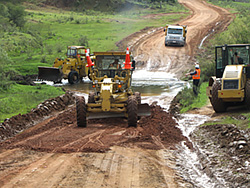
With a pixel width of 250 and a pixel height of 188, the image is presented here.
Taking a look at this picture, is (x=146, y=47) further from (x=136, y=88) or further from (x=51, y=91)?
(x=51, y=91)

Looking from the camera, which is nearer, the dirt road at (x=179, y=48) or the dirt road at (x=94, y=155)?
the dirt road at (x=94, y=155)

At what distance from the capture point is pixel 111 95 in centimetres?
1563

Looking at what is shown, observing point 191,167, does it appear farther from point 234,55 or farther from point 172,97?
point 172,97

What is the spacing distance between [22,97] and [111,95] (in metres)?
8.02

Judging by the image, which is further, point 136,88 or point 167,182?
point 136,88

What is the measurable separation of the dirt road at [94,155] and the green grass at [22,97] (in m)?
1.63

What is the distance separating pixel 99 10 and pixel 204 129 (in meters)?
67.9

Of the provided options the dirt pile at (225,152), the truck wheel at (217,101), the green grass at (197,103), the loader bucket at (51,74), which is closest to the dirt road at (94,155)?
the dirt pile at (225,152)

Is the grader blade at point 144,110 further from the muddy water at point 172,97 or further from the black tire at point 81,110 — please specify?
the black tire at point 81,110

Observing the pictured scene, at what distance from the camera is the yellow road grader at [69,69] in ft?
101

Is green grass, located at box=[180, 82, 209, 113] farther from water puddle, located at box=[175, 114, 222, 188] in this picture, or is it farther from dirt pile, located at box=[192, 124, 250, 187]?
dirt pile, located at box=[192, 124, 250, 187]

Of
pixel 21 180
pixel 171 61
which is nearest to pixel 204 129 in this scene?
pixel 21 180

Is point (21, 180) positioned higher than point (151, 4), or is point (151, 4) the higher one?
point (151, 4)

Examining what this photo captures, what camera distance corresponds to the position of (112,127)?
51.3ft
